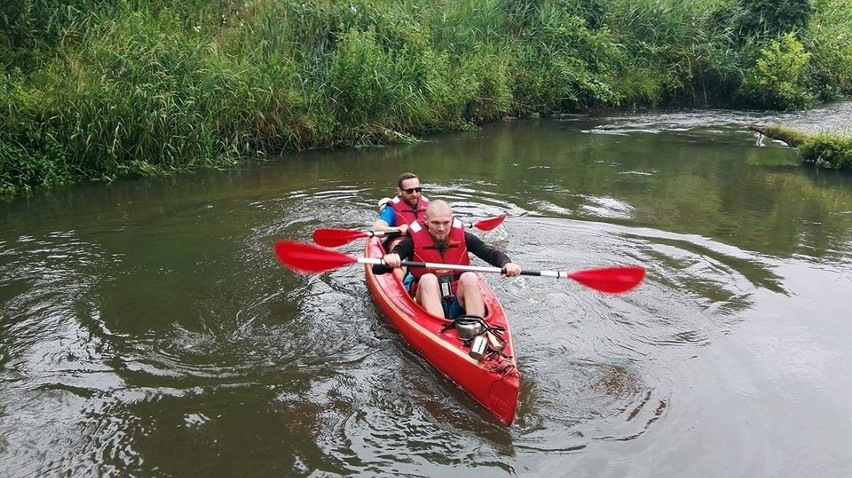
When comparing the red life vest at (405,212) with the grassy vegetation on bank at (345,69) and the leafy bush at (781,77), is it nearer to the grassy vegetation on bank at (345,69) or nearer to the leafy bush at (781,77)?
the grassy vegetation on bank at (345,69)

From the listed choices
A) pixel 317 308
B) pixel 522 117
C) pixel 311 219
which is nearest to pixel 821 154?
pixel 522 117

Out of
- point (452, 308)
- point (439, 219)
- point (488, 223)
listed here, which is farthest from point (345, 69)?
point (452, 308)

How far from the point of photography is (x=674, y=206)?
8.46 meters

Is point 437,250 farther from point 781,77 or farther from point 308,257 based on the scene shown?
point 781,77

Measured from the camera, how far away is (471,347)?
4039mm

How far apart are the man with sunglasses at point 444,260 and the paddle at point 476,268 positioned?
0.29 feet

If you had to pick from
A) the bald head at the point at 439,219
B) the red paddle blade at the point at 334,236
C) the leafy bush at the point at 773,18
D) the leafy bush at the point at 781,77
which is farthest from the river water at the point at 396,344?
the leafy bush at the point at 773,18

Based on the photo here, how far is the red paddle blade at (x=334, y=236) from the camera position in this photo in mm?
6344

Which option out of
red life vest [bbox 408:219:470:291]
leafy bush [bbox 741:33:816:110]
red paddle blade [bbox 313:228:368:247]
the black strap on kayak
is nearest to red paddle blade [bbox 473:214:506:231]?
red paddle blade [bbox 313:228:368:247]

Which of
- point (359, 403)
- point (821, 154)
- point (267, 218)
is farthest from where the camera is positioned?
point (821, 154)

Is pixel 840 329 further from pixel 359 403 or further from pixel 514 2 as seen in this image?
pixel 514 2

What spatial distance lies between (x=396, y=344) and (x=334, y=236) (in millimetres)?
1796

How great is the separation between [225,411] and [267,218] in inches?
166

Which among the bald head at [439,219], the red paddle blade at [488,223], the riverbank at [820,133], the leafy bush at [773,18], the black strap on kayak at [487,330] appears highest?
the leafy bush at [773,18]
